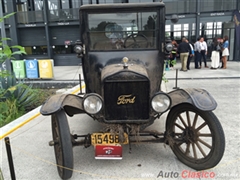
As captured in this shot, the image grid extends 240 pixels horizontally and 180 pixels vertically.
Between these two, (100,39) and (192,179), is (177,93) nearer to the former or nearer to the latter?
(192,179)

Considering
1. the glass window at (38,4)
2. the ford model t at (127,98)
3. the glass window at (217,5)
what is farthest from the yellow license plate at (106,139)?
the glass window at (38,4)

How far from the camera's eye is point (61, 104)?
2.91m

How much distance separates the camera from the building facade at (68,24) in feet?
52.2

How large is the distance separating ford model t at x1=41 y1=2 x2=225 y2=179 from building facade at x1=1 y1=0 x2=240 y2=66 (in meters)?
13.3

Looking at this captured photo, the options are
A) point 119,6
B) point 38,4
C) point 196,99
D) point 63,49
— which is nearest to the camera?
point 196,99

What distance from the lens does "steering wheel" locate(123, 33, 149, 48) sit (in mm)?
3766

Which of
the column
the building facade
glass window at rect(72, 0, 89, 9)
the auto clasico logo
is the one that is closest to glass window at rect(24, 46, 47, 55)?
the building facade

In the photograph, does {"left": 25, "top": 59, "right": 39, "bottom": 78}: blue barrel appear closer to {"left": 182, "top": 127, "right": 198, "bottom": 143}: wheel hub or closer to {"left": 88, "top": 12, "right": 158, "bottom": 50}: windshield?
{"left": 88, "top": 12, "right": 158, "bottom": 50}: windshield

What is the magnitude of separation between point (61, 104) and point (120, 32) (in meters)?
1.63

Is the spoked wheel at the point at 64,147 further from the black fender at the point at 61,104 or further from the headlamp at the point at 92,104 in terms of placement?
the headlamp at the point at 92,104

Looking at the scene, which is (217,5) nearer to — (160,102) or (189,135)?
(189,135)

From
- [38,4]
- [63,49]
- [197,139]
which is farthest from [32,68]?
[197,139]

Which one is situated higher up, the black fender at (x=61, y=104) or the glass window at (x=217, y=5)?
the glass window at (x=217, y=5)

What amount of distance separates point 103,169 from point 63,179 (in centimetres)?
55
